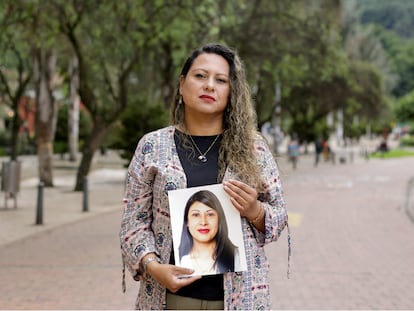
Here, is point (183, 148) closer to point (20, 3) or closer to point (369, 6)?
point (20, 3)

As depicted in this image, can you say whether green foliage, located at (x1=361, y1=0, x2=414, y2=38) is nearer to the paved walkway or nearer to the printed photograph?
the paved walkway

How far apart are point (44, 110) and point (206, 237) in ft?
72.1

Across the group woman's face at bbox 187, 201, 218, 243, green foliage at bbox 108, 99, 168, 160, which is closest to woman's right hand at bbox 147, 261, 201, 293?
woman's face at bbox 187, 201, 218, 243

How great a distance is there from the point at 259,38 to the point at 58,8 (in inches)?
397

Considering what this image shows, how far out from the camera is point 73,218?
1516 cm

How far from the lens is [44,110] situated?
2406 centimetres

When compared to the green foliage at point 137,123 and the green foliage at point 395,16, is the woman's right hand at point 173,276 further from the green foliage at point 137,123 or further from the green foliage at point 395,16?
the green foliage at point 395,16

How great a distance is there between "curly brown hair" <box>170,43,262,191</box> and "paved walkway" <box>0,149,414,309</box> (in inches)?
18.8

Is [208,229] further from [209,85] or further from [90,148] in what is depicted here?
[90,148]

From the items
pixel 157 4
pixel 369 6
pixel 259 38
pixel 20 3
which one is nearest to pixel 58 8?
pixel 20 3

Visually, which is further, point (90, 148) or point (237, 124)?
point (90, 148)

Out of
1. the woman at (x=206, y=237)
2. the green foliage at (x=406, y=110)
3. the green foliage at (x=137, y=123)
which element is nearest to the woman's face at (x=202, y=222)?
the woman at (x=206, y=237)

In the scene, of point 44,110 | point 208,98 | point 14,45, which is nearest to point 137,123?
point 44,110

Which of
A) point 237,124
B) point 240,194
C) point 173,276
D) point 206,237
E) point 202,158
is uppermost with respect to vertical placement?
point 237,124
